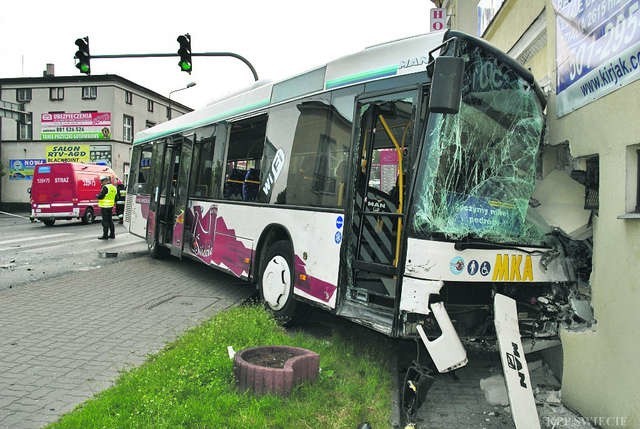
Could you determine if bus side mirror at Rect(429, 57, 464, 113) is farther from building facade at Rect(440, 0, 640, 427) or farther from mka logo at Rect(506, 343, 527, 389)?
mka logo at Rect(506, 343, 527, 389)

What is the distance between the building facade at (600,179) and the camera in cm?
370

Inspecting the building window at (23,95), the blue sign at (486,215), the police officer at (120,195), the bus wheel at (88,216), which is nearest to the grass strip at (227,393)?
the blue sign at (486,215)

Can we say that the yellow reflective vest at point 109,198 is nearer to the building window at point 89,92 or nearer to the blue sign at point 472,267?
the blue sign at point 472,267

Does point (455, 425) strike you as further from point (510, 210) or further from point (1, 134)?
point (1, 134)

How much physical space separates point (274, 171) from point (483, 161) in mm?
2936

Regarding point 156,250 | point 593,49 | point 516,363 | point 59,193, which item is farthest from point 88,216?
point 593,49

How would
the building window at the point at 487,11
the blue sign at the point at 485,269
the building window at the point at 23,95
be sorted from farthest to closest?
1. the building window at the point at 23,95
2. the building window at the point at 487,11
3. the blue sign at the point at 485,269

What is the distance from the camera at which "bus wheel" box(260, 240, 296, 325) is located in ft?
20.4

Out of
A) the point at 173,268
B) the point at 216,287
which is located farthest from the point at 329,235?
the point at 173,268

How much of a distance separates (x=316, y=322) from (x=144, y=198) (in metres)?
7.43

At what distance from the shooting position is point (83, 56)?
50.3 ft

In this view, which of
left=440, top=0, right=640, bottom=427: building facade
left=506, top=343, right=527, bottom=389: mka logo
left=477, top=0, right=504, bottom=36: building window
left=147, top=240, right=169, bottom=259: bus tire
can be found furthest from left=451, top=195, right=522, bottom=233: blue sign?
left=147, top=240, right=169, bottom=259: bus tire

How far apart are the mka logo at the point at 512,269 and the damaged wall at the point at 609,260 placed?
0.50m

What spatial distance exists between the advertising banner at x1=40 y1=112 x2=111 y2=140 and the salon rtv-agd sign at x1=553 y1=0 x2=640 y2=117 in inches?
1572
